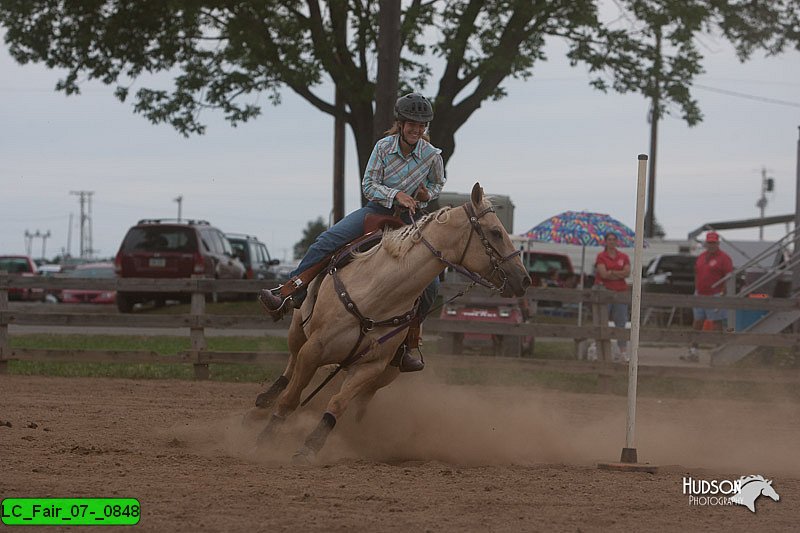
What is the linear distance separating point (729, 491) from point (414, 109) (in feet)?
12.1

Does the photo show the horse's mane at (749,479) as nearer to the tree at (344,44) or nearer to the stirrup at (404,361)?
the stirrup at (404,361)

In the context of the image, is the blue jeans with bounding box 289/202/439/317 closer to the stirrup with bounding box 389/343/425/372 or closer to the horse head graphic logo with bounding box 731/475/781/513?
the stirrup with bounding box 389/343/425/372

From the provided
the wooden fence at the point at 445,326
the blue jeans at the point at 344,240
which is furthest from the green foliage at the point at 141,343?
the blue jeans at the point at 344,240

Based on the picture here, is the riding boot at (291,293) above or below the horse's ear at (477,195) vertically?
below

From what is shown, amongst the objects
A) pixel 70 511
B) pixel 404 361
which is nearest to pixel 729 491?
pixel 404 361

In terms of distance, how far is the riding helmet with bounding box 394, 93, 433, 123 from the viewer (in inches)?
339

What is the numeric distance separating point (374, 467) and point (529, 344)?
40.5ft

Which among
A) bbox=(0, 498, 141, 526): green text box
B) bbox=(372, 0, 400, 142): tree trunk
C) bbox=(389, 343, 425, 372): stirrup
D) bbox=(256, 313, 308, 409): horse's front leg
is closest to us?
bbox=(0, 498, 141, 526): green text box

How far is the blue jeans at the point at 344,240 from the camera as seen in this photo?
8.79 meters

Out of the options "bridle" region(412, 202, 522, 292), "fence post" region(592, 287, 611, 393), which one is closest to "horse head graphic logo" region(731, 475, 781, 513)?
"bridle" region(412, 202, 522, 292)

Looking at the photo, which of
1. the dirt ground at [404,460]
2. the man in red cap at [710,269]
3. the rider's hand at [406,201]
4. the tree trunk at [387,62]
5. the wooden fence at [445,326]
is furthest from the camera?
the man in red cap at [710,269]

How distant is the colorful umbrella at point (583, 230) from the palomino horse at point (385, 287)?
500 inches

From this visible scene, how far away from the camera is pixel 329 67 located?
21875 millimetres

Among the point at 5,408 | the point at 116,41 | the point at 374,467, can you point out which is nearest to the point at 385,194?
the point at 374,467
